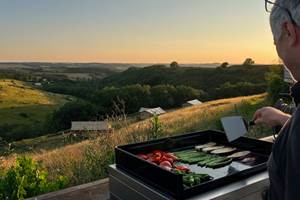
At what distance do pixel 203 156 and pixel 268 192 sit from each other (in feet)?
3.64

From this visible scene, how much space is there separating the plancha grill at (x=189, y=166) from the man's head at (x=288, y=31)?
2.53ft

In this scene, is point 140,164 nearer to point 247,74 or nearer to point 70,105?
point 70,105

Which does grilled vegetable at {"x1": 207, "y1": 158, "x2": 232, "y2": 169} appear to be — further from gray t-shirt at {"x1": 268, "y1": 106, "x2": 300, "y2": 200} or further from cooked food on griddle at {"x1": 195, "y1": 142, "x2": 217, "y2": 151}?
gray t-shirt at {"x1": 268, "y1": 106, "x2": 300, "y2": 200}

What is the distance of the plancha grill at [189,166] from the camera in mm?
1707

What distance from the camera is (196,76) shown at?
71312 mm

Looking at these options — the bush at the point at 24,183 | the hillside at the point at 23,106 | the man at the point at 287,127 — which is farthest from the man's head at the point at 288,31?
the hillside at the point at 23,106

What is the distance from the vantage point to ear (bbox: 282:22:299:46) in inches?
39.4

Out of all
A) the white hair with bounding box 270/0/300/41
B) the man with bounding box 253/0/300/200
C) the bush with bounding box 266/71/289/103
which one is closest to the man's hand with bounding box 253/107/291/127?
the man with bounding box 253/0/300/200

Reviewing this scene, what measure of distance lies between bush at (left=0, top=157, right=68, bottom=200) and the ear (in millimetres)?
2893

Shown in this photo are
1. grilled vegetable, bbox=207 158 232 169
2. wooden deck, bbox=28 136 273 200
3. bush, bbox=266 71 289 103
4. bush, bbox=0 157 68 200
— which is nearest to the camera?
grilled vegetable, bbox=207 158 232 169

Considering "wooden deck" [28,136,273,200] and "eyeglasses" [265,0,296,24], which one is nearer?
"eyeglasses" [265,0,296,24]

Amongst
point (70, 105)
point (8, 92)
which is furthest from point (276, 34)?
point (8, 92)

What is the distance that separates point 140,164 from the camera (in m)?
1.94

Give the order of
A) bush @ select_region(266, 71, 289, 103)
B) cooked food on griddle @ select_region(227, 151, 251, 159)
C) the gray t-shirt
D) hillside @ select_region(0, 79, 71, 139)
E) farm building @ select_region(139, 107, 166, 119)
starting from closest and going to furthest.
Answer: the gray t-shirt < cooked food on griddle @ select_region(227, 151, 251, 159) < farm building @ select_region(139, 107, 166, 119) < bush @ select_region(266, 71, 289, 103) < hillside @ select_region(0, 79, 71, 139)
